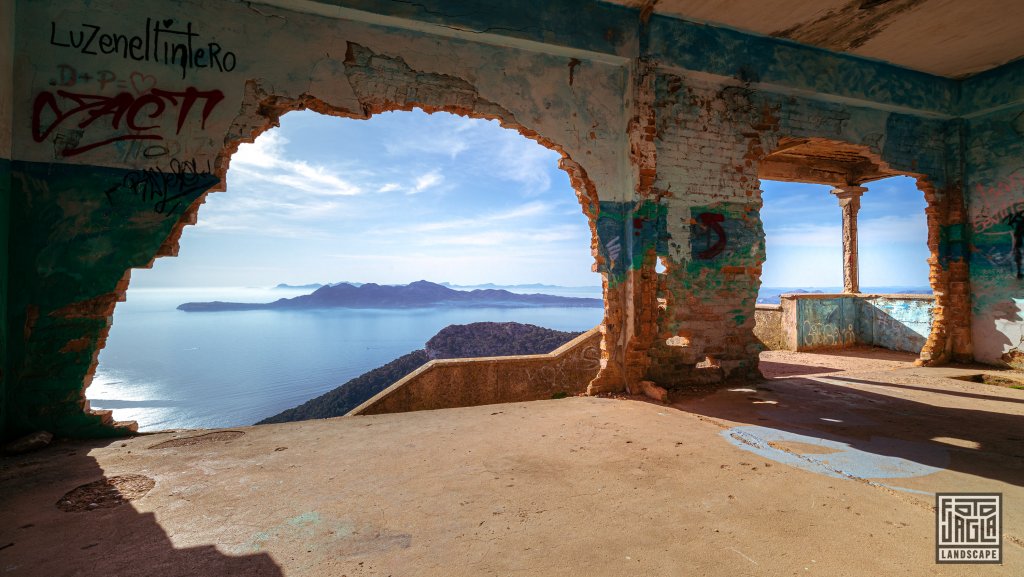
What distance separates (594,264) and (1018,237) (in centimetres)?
648

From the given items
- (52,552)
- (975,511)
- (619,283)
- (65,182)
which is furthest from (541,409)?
(65,182)

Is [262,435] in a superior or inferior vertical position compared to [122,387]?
superior

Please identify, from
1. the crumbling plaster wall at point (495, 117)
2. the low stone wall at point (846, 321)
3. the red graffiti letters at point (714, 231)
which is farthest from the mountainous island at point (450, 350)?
the crumbling plaster wall at point (495, 117)

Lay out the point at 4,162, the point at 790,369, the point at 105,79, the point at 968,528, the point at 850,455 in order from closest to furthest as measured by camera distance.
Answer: the point at 968,528 < the point at 850,455 < the point at 4,162 < the point at 105,79 < the point at 790,369

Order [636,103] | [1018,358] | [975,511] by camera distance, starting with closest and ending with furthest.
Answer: [975,511] < [636,103] < [1018,358]

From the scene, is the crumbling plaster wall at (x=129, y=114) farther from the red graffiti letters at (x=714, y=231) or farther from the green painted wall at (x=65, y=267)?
the red graffiti letters at (x=714, y=231)

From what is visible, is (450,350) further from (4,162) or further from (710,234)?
(4,162)

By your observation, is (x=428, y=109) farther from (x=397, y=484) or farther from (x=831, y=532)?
(x=831, y=532)

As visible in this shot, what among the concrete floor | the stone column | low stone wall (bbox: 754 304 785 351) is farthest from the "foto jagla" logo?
the stone column

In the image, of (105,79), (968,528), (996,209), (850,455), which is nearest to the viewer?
(968,528)

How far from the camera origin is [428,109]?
15.4 feet

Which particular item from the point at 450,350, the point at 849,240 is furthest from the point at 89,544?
the point at 849,240

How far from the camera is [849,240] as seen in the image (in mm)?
11125

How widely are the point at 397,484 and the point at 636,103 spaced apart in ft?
15.5
